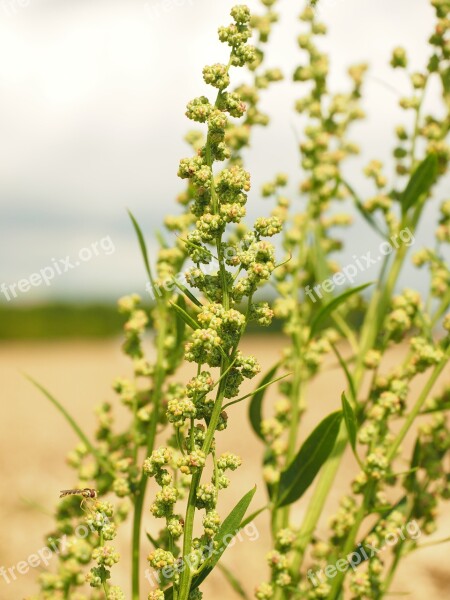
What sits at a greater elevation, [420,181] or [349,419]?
[420,181]

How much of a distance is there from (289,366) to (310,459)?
347 mm

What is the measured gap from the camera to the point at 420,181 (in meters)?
1.49

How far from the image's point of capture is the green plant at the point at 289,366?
3.16 feet

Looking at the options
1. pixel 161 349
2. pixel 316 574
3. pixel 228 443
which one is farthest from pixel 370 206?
pixel 228 443

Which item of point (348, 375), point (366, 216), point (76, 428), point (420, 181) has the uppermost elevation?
point (366, 216)

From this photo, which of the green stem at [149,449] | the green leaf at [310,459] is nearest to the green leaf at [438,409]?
the green leaf at [310,459]

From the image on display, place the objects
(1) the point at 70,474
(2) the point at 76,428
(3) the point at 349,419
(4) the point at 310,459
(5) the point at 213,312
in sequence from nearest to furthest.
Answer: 1. (5) the point at 213,312
2. (3) the point at 349,419
3. (4) the point at 310,459
4. (2) the point at 76,428
5. (1) the point at 70,474

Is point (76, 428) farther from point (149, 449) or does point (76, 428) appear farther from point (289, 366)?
point (289, 366)

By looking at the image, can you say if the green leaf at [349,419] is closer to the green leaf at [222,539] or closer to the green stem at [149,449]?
the green leaf at [222,539]

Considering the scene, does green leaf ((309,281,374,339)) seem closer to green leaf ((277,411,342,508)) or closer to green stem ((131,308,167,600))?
green leaf ((277,411,342,508))

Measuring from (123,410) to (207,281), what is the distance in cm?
753

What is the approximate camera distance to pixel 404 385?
1.44 m

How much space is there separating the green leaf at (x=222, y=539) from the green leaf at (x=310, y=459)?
0.27 meters

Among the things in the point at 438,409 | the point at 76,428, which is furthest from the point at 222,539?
the point at 438,409
